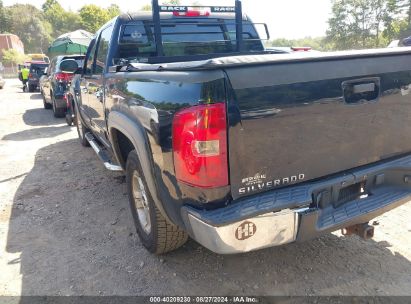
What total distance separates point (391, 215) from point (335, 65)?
2083 millimetres

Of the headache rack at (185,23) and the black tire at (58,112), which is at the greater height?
the headache rack at (185,23)

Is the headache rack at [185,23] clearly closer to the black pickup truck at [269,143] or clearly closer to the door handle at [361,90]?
the black pickup truck at [269,143]

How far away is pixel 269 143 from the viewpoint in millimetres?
2137

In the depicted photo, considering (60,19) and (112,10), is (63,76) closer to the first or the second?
(112,10)

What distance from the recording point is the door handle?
2316mm

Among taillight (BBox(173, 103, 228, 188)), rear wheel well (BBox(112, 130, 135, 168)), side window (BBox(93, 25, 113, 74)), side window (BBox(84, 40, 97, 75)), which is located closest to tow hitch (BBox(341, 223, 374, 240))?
taillight (BBox(173, 103, 228, 188))

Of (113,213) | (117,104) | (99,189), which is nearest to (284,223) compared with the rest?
(117,104)

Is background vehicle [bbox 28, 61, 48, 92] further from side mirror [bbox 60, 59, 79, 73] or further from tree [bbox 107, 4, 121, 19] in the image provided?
tree [bbox 107, 4, 121, 19]

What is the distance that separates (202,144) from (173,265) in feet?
4.58

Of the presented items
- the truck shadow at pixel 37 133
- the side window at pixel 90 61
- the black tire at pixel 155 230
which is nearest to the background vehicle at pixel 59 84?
the truck shadow at pixel 37 133

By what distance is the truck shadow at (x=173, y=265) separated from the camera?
270 cm

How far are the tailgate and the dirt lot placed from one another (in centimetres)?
88

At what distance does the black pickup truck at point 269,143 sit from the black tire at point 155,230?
0.01m

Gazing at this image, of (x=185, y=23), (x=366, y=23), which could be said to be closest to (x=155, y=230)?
(x=185, y=23)
